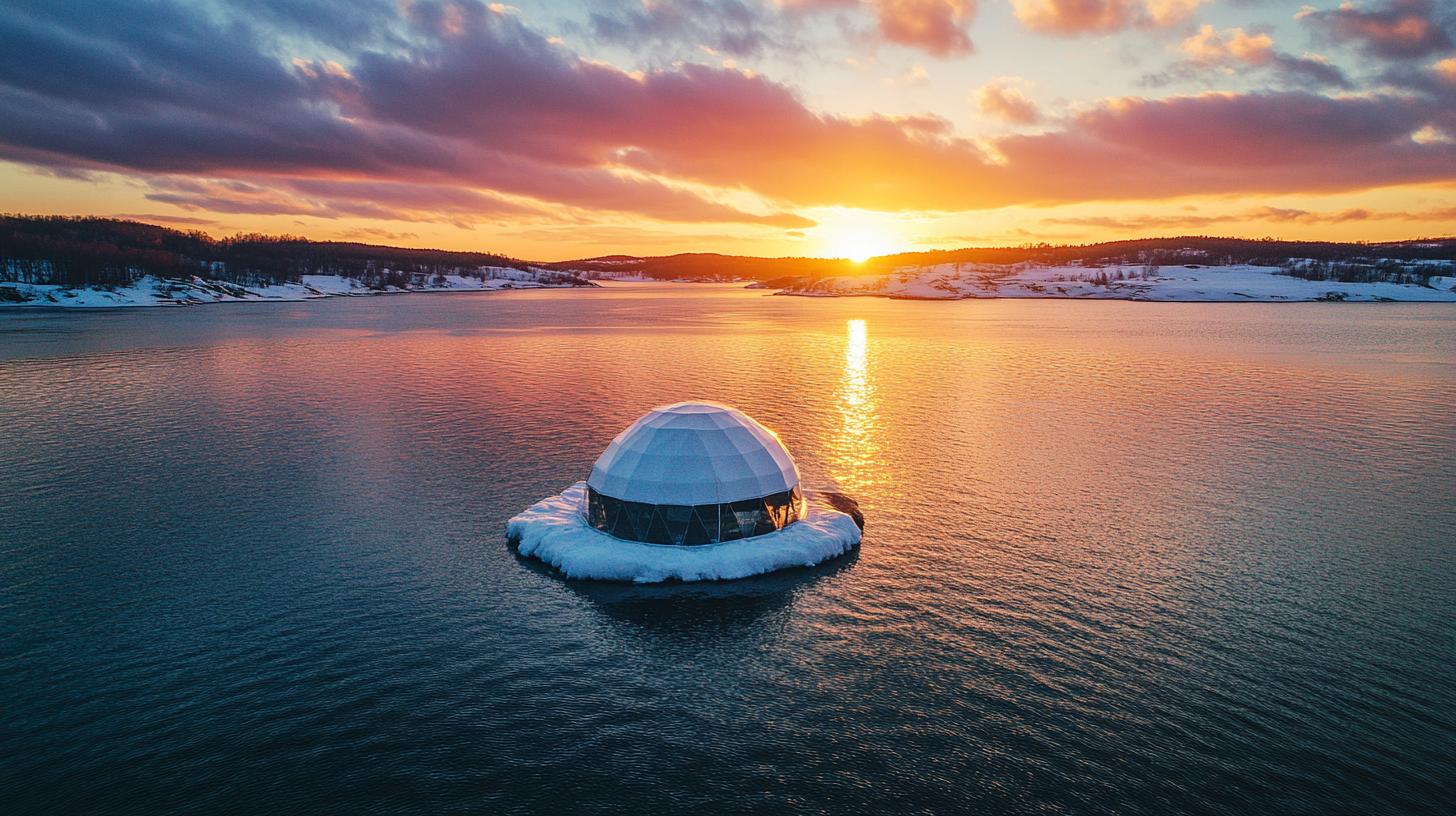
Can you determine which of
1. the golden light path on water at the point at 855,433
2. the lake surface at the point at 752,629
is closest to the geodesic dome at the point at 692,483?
the lake surface at the point at 752,629

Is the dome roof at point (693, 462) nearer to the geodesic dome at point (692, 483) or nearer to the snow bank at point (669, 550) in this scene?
the geodesic dome at point (692, 483)

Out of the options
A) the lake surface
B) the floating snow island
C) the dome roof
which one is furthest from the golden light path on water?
the dome roof

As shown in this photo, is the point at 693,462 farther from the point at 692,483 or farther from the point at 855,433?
the point at 855,433

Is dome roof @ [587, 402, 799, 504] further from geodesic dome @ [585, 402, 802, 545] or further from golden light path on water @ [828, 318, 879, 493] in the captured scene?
golden light path on water @ [828, 318, 879, 493]

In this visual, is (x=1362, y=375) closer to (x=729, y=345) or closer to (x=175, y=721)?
(x=729, y=345)

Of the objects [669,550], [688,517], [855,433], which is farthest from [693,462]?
[855,433]

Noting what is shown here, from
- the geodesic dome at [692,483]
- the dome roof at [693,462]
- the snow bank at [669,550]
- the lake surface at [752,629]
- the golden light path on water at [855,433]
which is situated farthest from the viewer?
the golden light path on water at [855,433]

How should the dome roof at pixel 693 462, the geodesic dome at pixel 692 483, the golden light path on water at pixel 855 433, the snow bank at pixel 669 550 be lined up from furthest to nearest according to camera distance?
the golden light path on water at pixel 855 433 < the dome roof at pixel 693 462 < the geodesic dome at pixel 692 483 < the snow bank at pixel 669 550

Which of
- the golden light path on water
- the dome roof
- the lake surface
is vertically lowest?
the lake surface
